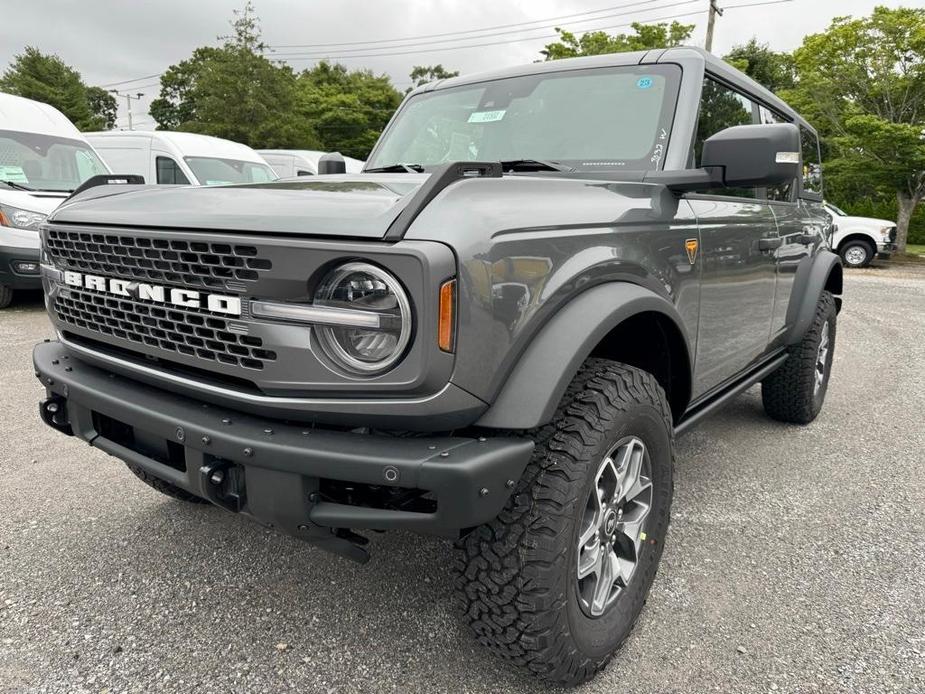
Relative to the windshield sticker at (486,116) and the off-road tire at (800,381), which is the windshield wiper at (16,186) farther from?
the off-road tire at (800,381)

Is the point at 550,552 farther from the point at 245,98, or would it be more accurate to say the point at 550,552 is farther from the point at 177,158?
the point at 245,98

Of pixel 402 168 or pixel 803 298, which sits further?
pixel 803 298

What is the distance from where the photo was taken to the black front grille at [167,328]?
1703mm

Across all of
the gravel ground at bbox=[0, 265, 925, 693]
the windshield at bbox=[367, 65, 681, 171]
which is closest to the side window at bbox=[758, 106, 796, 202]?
the windshield at bbox=[367, 65, 681, 171]

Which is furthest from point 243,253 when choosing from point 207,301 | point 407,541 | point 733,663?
point 733,663

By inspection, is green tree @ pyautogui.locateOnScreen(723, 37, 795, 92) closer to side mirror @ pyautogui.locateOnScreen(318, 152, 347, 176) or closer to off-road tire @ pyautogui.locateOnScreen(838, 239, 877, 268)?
off-road tire @ pyautogui.locateOnScreen(838, 239, 877, 268)

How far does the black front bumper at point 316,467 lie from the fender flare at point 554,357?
0.07 m

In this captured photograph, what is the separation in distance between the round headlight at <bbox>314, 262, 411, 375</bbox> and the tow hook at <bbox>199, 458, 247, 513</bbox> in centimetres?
40

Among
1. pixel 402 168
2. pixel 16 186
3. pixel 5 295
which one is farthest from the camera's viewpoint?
pixel 5 295

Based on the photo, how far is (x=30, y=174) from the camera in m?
8.20

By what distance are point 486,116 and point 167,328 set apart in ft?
5.60

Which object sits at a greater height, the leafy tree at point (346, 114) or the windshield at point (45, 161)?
the leafy tree at point (346, 114)

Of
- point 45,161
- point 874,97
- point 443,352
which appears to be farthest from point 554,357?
point 874,97

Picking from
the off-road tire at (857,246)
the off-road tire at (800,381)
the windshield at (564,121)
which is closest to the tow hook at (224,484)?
the windshield at (564,121)
